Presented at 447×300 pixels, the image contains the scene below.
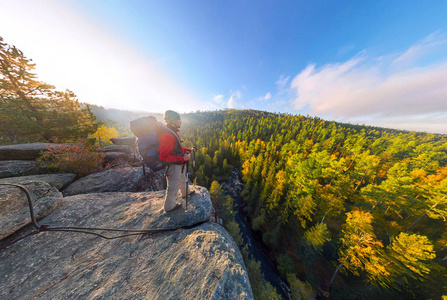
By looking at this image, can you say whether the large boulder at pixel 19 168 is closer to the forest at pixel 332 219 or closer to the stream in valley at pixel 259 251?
the forest at pixel 332 219

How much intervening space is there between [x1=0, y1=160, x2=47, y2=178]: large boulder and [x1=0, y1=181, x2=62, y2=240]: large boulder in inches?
180

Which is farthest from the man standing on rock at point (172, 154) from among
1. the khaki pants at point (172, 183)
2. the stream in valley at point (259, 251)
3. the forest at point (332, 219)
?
the stream in valley at point (259, 251)

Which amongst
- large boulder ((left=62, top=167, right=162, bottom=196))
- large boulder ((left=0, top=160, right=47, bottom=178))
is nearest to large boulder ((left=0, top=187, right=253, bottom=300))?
large boulder ((left=62, top=167, right=162, bottom=196))

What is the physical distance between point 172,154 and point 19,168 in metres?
10.1

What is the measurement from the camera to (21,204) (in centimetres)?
396

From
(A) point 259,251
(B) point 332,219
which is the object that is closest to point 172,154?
(A) point 259,251

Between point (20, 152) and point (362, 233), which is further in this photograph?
point (362, 233)

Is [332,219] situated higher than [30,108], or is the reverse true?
[30,108]

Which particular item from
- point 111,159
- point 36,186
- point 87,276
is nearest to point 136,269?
point 87,276

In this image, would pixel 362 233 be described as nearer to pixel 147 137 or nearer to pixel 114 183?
pixel 147 137

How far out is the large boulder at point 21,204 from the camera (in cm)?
351

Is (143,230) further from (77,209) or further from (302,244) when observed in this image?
(302,244)

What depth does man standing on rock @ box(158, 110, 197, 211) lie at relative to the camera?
3.94 meters

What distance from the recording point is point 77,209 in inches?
186
